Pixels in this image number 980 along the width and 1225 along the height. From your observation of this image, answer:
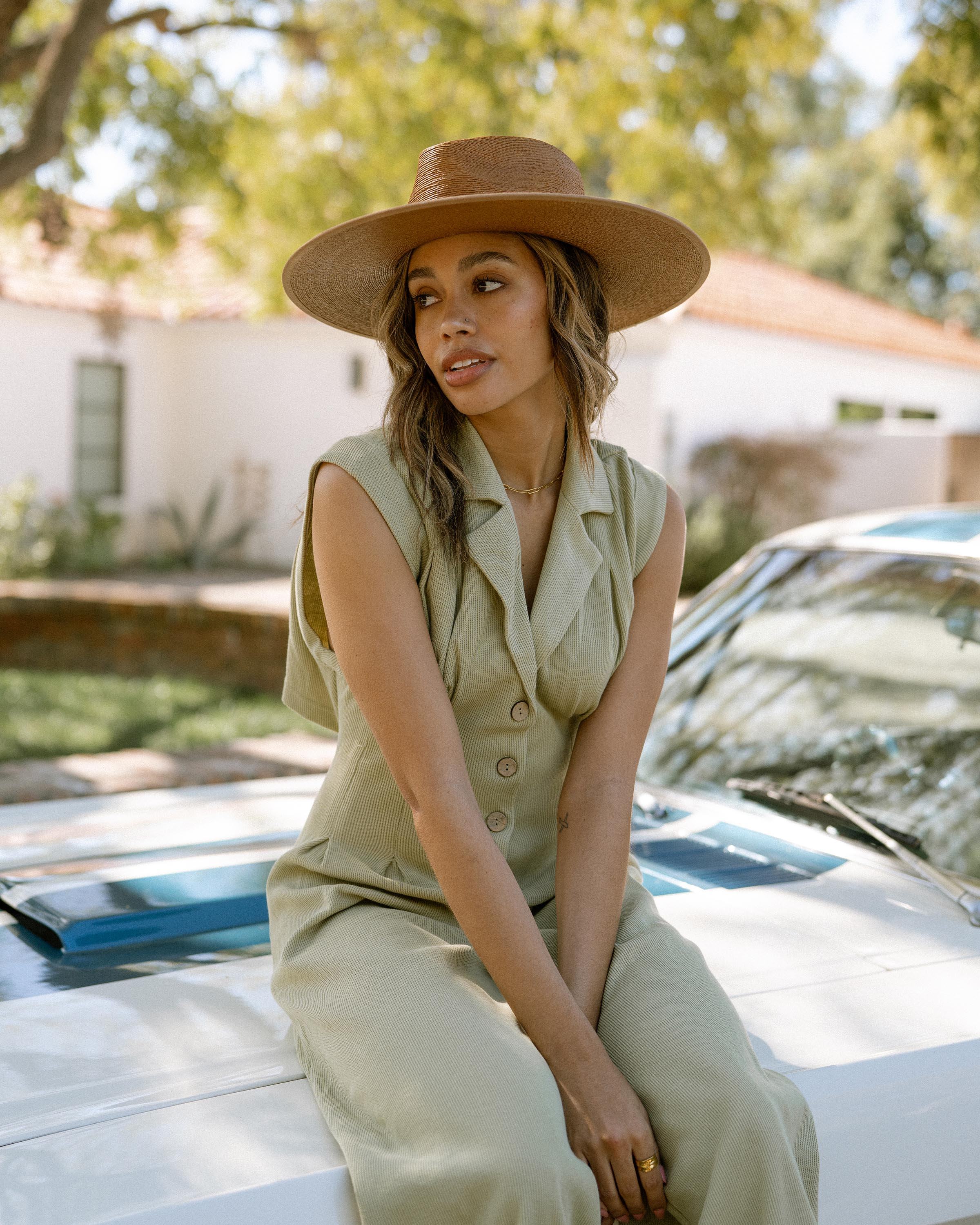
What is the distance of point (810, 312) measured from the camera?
19.3 metres

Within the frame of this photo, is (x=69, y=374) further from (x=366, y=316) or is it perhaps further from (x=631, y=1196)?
(x=631, y=1196)

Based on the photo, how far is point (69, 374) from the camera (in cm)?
1579

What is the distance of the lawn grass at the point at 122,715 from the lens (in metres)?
7.61

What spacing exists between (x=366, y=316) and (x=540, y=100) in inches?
297

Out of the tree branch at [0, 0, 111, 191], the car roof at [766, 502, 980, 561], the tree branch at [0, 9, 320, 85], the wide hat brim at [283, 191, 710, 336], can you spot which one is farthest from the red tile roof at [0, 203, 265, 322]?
the wide hat brim at [283, 191, 710, 336]

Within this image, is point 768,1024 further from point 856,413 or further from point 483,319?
point 856,413

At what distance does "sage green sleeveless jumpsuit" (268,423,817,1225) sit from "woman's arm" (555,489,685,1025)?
31 millimetres

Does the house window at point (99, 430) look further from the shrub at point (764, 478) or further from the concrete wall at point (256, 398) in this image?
the shrub at point (764, 478)

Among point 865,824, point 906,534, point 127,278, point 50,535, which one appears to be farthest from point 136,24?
point 865,824

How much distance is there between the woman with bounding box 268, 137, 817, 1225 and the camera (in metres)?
1.61

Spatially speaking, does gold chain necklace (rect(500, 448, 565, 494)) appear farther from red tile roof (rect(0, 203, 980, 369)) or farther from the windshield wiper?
red tile roof (rect(0, 203, 980, 369))

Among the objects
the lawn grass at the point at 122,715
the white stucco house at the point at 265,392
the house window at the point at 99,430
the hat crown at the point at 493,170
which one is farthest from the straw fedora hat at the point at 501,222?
the house window at the point at 99,430

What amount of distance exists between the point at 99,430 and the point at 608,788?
15.4 meters

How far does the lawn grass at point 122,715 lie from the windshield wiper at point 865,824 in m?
4.75
